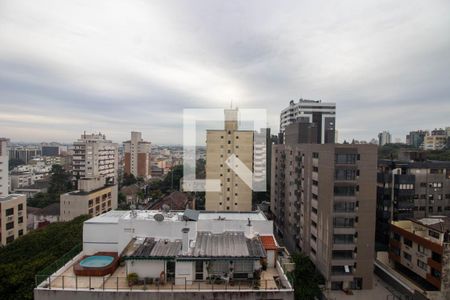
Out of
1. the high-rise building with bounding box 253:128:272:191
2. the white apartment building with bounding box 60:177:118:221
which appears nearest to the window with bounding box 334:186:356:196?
the high-rise building with bounding box 253:128:272:191

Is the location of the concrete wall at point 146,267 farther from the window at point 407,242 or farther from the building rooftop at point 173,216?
the window at point 407,242

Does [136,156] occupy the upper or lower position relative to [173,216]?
upper

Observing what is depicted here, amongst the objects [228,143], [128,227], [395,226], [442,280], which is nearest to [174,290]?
[128,227]

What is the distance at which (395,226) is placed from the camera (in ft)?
35.5

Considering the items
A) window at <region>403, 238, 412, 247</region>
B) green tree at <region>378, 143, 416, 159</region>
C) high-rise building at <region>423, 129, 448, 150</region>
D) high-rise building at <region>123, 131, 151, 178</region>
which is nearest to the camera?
window at <region>403, 238, 412, 247</region>

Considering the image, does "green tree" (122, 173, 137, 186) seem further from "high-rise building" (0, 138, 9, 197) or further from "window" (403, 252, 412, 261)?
"window" (403, 252, 412, 261)

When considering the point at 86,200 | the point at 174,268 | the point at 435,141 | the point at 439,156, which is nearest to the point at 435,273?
the point at 174,268

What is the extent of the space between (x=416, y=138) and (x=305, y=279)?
125 ft

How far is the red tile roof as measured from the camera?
18.7 feet

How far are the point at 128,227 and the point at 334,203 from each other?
668 cm

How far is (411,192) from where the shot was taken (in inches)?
484

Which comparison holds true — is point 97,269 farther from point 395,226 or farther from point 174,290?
point 395,226

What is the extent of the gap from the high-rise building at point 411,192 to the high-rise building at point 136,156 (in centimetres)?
3253

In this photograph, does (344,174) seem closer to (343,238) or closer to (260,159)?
(343,238)
